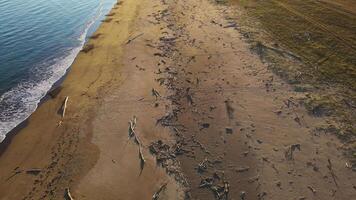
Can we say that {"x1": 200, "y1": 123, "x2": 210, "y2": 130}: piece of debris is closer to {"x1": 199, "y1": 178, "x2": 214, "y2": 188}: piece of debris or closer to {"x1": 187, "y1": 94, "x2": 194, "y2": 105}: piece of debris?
{"x1": 187, "y1": 94, "x2": 194, "y2": 105}: piece of debris

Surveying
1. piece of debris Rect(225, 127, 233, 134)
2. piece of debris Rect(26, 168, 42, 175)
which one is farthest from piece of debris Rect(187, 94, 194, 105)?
piece of debris Rect(26, 168, 42, 175)

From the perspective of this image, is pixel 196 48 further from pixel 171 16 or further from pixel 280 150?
pixel 280 150

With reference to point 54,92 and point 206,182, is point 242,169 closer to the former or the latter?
point 206,182

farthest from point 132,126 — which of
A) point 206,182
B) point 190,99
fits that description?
point 206,182

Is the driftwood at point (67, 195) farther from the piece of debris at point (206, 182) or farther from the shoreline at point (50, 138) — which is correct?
the piece of debris at point (206, 182)

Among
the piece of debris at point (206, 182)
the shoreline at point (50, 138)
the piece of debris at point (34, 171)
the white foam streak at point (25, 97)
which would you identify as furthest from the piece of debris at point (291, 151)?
the white foam streak at point (25, 97)

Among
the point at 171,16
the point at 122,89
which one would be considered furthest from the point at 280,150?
the point at 171,16

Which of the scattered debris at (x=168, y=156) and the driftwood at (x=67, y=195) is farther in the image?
the scattered debris at (x=168, y=156)
